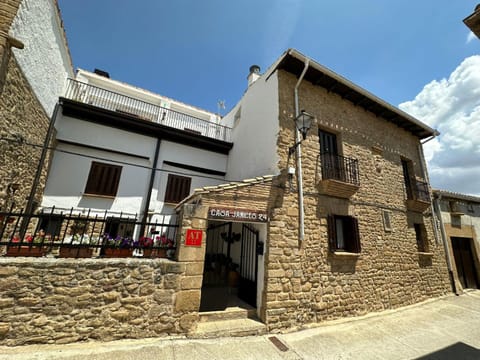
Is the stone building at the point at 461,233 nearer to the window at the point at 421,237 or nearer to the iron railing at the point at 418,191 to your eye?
the iron railing at the point at 418,191

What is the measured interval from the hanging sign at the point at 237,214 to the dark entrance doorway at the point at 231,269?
0.68 m

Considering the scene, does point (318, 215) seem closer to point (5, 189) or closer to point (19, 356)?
point (19, 356)

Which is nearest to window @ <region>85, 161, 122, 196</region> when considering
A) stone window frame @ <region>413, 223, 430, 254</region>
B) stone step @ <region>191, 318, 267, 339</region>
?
stone step @ <region>191, 318, 267, 339</region>

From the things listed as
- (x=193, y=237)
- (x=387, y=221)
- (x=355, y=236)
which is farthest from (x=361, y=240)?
(x=193, y=237)

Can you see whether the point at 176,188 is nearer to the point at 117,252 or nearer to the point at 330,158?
the point at 117,252

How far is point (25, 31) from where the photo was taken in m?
4.28

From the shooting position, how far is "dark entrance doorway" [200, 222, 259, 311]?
4535 millimetres

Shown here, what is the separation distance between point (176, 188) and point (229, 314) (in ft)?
15.8

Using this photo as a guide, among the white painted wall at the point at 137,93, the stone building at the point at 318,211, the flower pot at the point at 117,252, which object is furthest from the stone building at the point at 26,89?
the white painted wall at the point at 137,93

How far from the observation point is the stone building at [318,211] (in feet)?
15.1

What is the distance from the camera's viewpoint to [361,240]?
19.3 feet

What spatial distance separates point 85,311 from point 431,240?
1112cm

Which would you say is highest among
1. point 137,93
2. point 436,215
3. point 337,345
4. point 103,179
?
point 137,93

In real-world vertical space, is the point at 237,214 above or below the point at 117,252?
above
